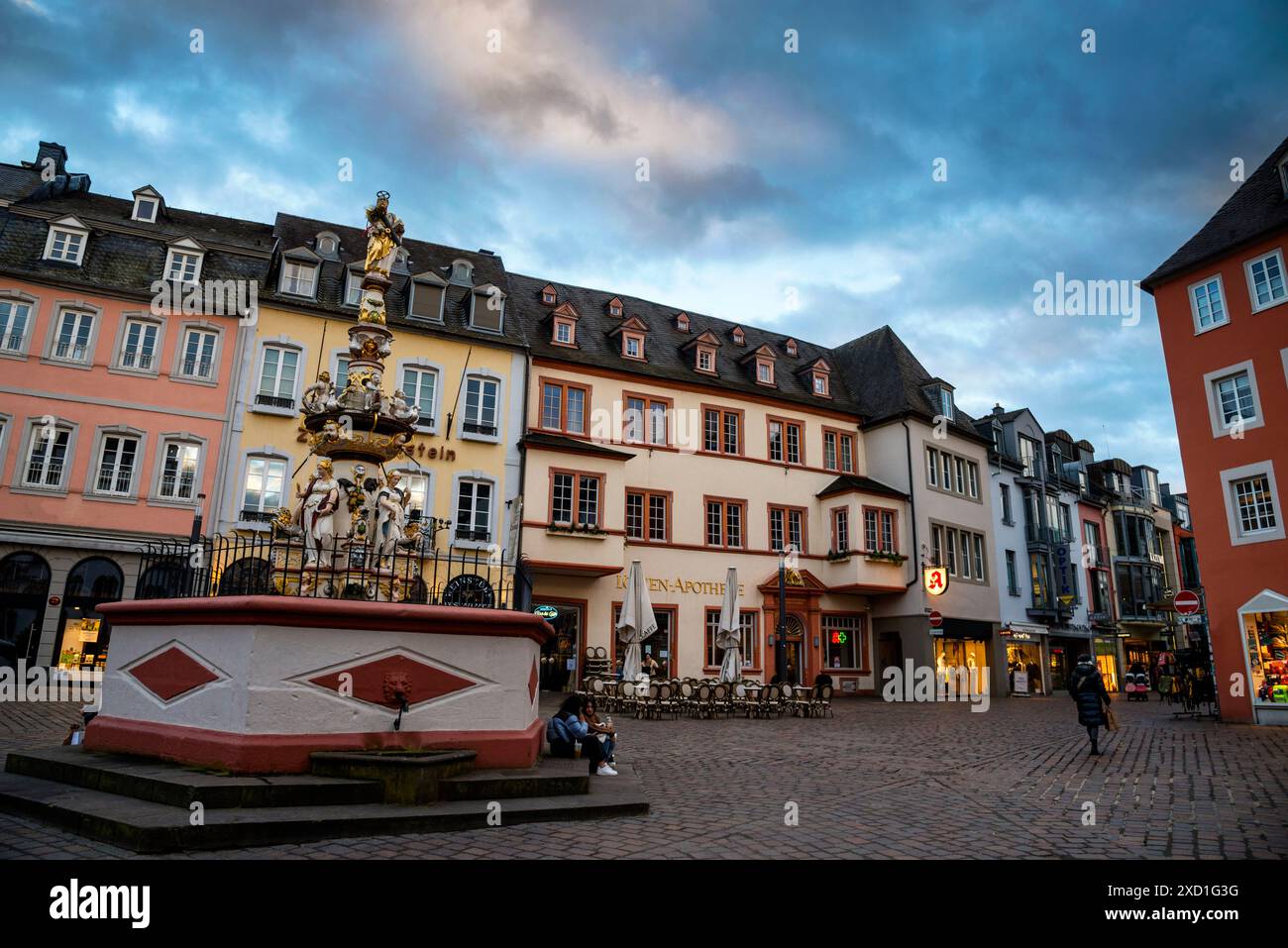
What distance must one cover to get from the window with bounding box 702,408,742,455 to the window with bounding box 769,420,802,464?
5.15 feet

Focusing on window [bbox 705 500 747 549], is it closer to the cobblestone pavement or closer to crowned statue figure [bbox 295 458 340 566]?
the cobblestone pavement

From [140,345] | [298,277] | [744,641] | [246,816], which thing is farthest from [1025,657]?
[246,816]

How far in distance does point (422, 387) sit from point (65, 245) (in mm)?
11172

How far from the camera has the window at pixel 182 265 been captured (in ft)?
83.1

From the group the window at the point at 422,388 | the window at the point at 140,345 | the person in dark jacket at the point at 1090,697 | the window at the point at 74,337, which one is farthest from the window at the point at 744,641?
the window at the point at 74,337

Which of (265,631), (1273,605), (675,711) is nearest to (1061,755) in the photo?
(675,711)

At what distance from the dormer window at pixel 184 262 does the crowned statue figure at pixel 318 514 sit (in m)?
19.7

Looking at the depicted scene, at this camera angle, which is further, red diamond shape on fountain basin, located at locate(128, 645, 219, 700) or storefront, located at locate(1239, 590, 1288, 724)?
storefront, located at locate(1239, 590, 1288, 724)

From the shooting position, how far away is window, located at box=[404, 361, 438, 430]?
2625cm

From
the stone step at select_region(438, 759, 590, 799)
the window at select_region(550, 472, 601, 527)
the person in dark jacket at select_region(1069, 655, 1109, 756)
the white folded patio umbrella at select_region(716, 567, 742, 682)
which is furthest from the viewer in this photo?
the window at select_region(550, 472, 601, 527)

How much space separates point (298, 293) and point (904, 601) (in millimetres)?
24863

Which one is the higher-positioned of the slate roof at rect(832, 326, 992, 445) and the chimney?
the chimney

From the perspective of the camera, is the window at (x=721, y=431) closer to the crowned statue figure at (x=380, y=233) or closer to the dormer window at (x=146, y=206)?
the dormer window at (x=146, y=206)

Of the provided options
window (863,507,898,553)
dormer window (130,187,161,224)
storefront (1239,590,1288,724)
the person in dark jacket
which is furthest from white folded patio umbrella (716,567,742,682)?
dormer window (130,187,161,224)
